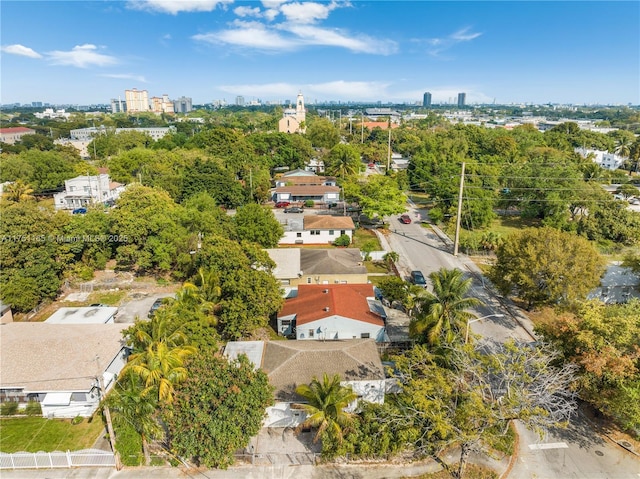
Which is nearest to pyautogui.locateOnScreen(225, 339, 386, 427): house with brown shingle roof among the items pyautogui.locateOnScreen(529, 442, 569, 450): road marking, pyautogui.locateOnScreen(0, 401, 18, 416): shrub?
pyautogui.locateOnScreen(529, 442, 569, 450): road marking

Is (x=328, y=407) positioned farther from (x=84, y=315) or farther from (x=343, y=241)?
(x=343, y=241)

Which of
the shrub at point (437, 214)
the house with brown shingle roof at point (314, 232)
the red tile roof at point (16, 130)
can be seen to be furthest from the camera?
the red tile roof at point (16, 130)

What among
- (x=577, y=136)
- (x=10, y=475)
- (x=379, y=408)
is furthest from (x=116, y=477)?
(x=577, y=136)

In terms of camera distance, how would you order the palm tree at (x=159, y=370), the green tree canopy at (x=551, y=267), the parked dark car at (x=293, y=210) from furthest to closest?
1. the parked dark car at (x=293, y=210)
2. the green tree canopy at (x=551, y=267)
3. the palm tree at (x=159, y=370)

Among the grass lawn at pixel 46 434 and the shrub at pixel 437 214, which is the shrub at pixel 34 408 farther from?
the shrub at pixel 437 214

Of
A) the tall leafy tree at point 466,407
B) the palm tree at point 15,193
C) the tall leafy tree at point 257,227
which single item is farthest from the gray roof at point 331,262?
the palm tree at point 15,193

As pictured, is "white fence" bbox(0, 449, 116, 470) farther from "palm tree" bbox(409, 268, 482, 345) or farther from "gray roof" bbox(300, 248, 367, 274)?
"gray roof" bbox(300, 248, 367, 274)

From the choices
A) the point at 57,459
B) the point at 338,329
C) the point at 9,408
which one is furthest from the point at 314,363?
the point at 9,408
